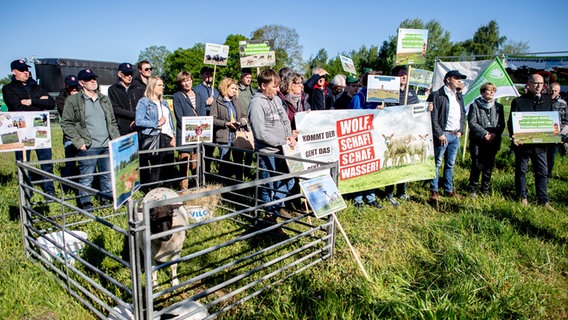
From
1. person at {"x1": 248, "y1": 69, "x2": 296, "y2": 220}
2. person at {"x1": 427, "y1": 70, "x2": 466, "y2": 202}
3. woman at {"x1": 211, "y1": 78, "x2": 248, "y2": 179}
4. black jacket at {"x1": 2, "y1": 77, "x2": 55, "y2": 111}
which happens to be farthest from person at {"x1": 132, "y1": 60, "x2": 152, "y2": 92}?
person at {"x1": 427, "y1": 70, "x2": 466, "y2": 202}

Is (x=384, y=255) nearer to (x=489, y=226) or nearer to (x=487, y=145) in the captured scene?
(x=489, y=226)

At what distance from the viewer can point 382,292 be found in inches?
127

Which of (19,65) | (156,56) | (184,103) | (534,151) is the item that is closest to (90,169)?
(184,103)

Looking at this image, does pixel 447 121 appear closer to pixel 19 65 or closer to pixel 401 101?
pixel 401 101

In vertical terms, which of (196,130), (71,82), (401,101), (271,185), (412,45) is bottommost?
(271,185)

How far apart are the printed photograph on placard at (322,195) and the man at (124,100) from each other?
4.31 metres

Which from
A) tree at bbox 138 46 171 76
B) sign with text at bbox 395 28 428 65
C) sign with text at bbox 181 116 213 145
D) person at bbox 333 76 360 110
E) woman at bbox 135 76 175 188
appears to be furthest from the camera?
tree at bbox 138 46 171 76

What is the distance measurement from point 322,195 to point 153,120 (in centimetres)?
335

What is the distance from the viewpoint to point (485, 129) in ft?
22.3

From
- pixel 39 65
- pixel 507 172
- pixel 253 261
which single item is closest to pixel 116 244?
pixel 253 261

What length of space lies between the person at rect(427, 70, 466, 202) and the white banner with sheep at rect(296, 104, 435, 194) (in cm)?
17

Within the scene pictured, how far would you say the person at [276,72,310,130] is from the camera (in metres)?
5.82

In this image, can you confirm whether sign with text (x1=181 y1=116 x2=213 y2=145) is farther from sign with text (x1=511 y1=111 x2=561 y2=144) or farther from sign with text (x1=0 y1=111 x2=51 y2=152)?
sign with text (x1=511 y1=111 x2=561 y2=144)

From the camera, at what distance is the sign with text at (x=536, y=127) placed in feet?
20.4
